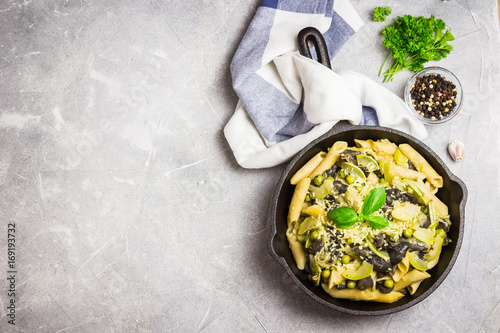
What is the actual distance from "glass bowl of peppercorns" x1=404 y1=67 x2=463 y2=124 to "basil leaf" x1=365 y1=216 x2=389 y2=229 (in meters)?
0.83

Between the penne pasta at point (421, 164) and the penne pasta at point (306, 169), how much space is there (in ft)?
1.50

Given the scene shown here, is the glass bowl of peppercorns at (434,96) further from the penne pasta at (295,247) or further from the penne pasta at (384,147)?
the penne pasta at (295,247)

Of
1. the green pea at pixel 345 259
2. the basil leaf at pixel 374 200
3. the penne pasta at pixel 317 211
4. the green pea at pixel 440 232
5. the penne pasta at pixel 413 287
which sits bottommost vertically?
the penne pasta at pixel 413 287

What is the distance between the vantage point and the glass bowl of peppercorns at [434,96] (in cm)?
266

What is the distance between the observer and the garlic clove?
269 centimetres

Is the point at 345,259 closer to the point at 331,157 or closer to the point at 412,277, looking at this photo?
the point at 412,277

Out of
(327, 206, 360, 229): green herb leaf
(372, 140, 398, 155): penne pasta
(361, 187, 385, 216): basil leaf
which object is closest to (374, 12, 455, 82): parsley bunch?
(372, 140, 398, 155): penne pasta

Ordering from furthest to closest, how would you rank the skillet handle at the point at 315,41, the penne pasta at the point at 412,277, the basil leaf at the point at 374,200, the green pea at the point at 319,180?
the skillet handle at the point at 315,41 < the green pea at the point at 319,180 < the penne pasta at the point at 412,277 < the basil leaf at the point at 374,200

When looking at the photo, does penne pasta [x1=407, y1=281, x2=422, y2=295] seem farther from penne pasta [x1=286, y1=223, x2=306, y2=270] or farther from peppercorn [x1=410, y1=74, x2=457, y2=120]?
peppercorn [x1=410, y1=74, x2=457, y2=120]

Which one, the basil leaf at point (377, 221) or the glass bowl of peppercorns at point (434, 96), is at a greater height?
the glass bowl of peppercorns at point (434, 96)

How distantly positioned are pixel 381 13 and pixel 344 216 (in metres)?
1.40

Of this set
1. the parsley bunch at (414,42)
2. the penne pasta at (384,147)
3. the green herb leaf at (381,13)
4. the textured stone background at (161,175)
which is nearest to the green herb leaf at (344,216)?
the penne pasta at (384,147)

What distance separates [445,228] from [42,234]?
2449 mm

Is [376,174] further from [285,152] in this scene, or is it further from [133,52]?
[133,52]
